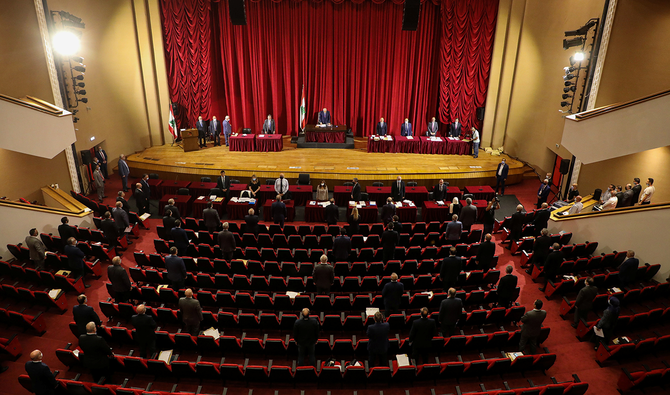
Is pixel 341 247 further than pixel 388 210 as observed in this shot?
No

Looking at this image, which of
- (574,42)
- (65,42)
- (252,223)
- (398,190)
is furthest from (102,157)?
(574,42)

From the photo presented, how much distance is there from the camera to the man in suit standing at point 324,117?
698 inches

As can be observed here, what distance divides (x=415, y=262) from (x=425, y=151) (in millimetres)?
8692

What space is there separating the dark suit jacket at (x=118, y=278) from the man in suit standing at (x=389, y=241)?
477 centimetres

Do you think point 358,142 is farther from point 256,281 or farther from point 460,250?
point 256,281

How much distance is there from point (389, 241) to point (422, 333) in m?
2.71

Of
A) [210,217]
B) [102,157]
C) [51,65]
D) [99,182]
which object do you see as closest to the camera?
[210,217]

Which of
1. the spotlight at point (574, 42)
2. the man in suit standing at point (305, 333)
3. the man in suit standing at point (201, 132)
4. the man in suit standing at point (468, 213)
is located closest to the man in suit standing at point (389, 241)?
the man in suit standing at point (468, 213)

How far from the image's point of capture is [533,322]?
6660 mm

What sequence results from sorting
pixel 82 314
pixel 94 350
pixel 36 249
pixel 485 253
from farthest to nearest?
1. pixel 485 253
2. pixel 36 249
3. pixel 82 314
4. pixel 94 350

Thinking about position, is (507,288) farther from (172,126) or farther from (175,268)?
(172,126)

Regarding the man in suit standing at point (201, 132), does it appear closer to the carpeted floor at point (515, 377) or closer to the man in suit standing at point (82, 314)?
the carpeted floor at point (515, 377)

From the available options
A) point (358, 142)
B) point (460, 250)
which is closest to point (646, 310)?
point (460, 250)

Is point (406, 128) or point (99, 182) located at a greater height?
point (406, 128)
